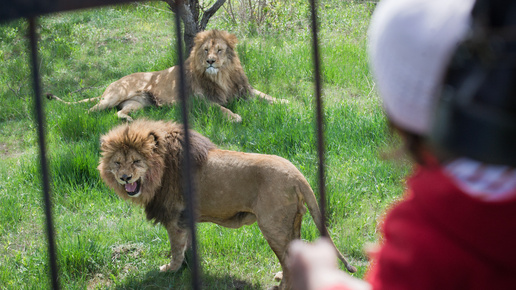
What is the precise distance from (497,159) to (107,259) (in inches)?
126

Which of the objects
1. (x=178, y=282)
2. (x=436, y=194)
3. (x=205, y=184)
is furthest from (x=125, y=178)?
(x=436, y=194)

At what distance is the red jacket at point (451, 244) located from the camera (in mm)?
817

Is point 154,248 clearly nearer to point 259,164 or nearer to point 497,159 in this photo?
point 259,164

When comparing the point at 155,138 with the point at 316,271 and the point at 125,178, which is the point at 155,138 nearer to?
the point at 125,178

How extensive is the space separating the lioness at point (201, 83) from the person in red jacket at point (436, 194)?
5.21m

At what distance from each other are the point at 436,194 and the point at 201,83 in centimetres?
587

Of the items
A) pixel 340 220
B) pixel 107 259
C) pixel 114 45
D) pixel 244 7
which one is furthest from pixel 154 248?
pixel 244 7

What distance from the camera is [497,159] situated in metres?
0.80

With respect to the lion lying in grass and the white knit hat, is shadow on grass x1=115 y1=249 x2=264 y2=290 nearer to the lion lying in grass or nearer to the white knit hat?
the lion lying in grass

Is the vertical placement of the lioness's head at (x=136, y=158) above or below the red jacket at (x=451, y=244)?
below

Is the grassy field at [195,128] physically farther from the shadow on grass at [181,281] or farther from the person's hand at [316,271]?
the person's hand at [316,271]

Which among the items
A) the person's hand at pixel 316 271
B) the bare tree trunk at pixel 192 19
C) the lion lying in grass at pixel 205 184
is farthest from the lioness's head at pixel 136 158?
the bare tree trunk at pixel 192 19

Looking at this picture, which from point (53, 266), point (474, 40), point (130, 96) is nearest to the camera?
point (474, 40)

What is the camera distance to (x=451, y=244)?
84 centimetres
